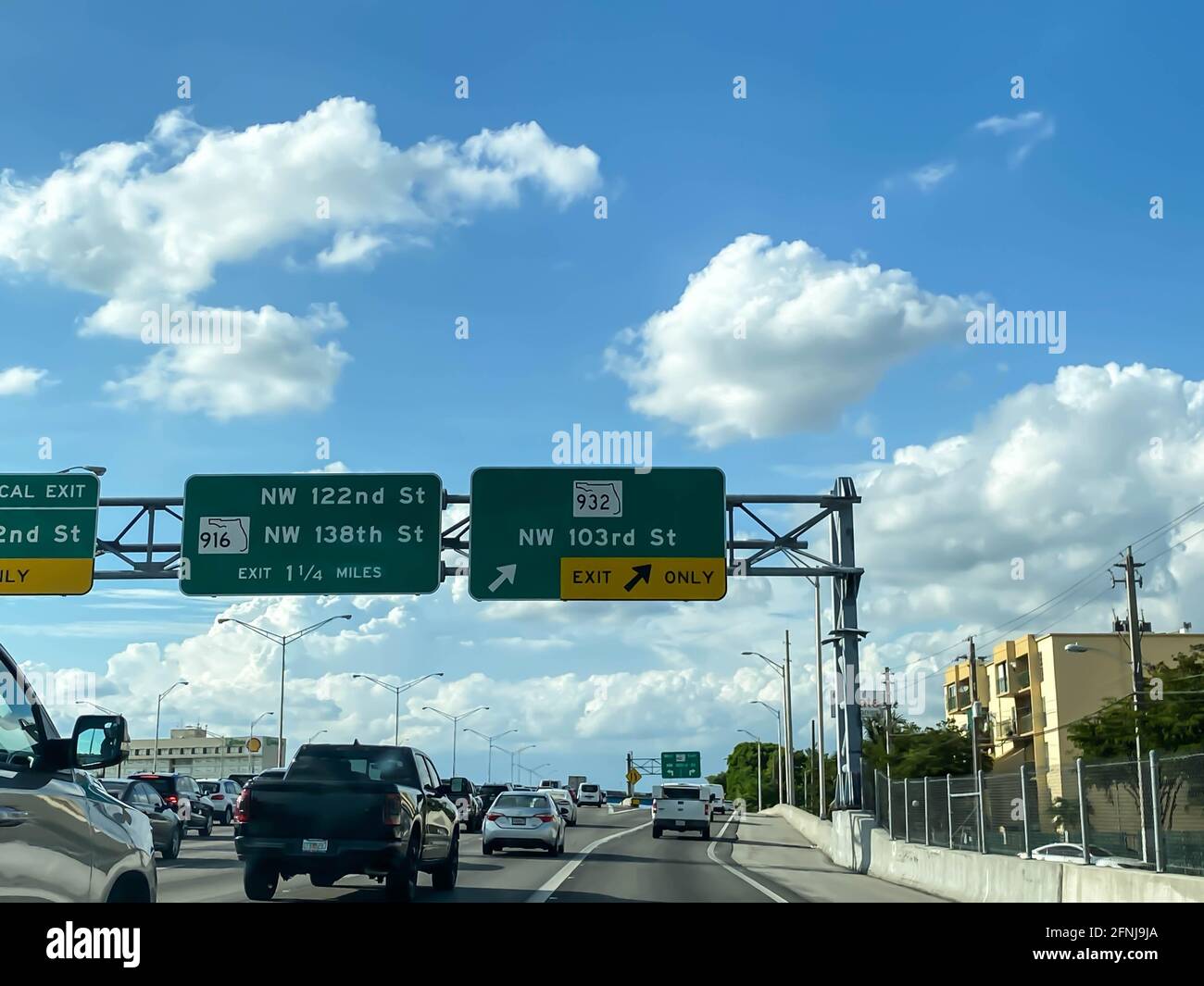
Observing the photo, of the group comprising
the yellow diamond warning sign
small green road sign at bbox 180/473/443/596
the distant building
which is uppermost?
small green road sign at bbox 180/473/443/596

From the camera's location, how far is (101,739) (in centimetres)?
714

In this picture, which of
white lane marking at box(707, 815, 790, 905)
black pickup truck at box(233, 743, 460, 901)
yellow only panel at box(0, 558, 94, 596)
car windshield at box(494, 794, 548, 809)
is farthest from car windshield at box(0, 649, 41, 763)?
car windshield at box(494, 794, 548, 809)

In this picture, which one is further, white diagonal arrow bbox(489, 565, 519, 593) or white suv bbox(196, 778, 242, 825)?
white suv bbox(196, 778, 242, 825)

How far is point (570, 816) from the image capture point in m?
57.7

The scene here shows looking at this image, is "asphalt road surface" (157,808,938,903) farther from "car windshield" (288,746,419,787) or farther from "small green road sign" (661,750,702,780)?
"small green road sign" (661,750,702,780)

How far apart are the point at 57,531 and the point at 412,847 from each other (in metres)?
14.9

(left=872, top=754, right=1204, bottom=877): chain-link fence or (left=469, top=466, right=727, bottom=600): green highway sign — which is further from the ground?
(left=469, top=466, right=727, bottom=600): green highway sign

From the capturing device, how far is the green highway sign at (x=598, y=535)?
91.4 ft

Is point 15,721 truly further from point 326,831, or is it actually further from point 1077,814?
point 1077,814

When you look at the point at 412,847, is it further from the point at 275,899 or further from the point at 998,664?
the point at 998,664

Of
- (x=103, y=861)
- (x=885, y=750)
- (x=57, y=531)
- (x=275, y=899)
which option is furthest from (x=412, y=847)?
(x=885, y=750)

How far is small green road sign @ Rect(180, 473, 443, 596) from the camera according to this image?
28.2m

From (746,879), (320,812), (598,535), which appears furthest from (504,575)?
(320,812)

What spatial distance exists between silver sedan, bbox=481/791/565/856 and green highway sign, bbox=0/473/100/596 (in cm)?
1006
